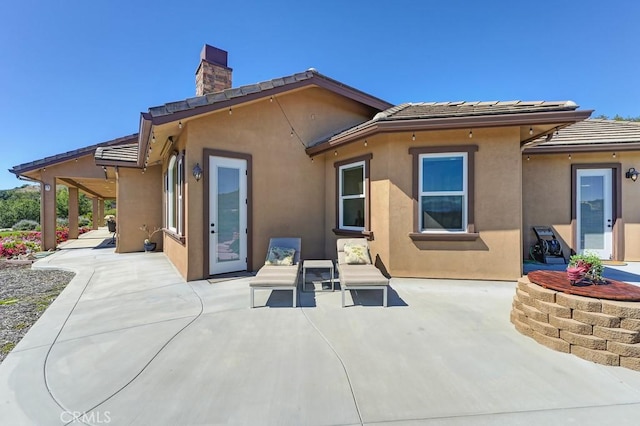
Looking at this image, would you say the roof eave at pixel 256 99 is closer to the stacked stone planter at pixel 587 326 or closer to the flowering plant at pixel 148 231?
the flowering plant at pixel 148 231

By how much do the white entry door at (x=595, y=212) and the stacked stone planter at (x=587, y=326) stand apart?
7565 millimetres

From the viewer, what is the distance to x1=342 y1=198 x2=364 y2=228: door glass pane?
800 centimetres

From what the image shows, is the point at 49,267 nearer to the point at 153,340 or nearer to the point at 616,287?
the point at 153,340

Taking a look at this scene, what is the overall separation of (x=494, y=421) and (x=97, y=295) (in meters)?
7.07

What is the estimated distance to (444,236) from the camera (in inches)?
271

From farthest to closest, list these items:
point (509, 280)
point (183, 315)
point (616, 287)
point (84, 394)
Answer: point (509, 280), point (183, 315), point (616, 287), point (84, 394)

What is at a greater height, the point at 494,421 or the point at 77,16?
the point at 77,16

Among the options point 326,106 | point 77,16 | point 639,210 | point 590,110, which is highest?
point 77,16

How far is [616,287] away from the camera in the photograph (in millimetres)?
3666

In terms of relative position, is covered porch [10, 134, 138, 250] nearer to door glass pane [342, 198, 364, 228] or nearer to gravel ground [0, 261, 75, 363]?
gravel ground [0, 261, 75, 363]

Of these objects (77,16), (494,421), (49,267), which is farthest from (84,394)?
(77,16)

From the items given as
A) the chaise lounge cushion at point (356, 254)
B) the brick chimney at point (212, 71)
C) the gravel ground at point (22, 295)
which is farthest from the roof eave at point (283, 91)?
the chaise lounge cushion at point (356, 254)

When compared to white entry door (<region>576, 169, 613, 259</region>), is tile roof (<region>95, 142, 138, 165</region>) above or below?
above

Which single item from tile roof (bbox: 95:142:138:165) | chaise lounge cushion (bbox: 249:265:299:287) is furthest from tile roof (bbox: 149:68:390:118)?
tile roof (bbox: 95:142:138:165)
